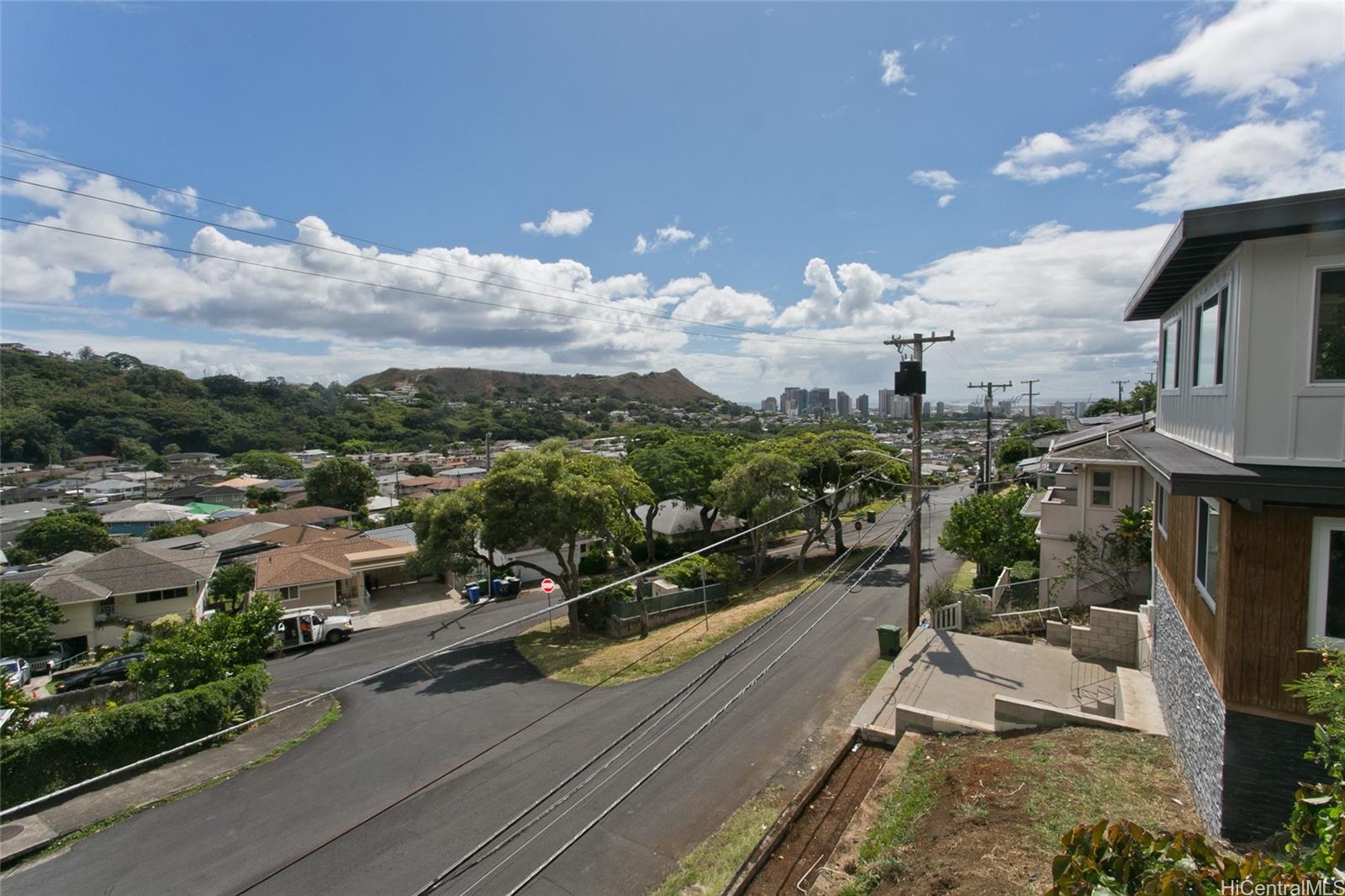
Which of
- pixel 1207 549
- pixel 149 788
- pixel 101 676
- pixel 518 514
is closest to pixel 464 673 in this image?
pixel 518 514

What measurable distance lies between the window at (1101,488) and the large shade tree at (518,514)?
14108 millimetres

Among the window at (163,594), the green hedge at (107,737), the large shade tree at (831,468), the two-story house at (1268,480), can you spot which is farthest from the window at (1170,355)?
the window at (163,594)

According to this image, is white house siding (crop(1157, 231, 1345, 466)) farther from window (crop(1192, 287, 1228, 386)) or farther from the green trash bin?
the green trash bin

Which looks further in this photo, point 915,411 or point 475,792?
point 915,411

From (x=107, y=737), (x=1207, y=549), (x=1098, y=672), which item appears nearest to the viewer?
(x=1207, y=549)

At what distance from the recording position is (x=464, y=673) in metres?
18.5

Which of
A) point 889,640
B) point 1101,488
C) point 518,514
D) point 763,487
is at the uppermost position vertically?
point 1101,488

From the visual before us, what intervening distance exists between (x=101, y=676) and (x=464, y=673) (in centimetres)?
→ 1370

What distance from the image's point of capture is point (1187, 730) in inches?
303

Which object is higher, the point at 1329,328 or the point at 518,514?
the point at 1329,328

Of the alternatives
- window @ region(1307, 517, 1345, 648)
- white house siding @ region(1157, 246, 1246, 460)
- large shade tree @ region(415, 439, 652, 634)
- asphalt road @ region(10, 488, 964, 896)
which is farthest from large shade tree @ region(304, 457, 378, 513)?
window @ region(1307, 517, 1345, 648)

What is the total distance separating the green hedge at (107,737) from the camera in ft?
38.0

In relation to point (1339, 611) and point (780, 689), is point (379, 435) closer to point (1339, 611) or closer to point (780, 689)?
point (780, 689)

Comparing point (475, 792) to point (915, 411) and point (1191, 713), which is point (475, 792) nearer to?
point (1191, 713)
